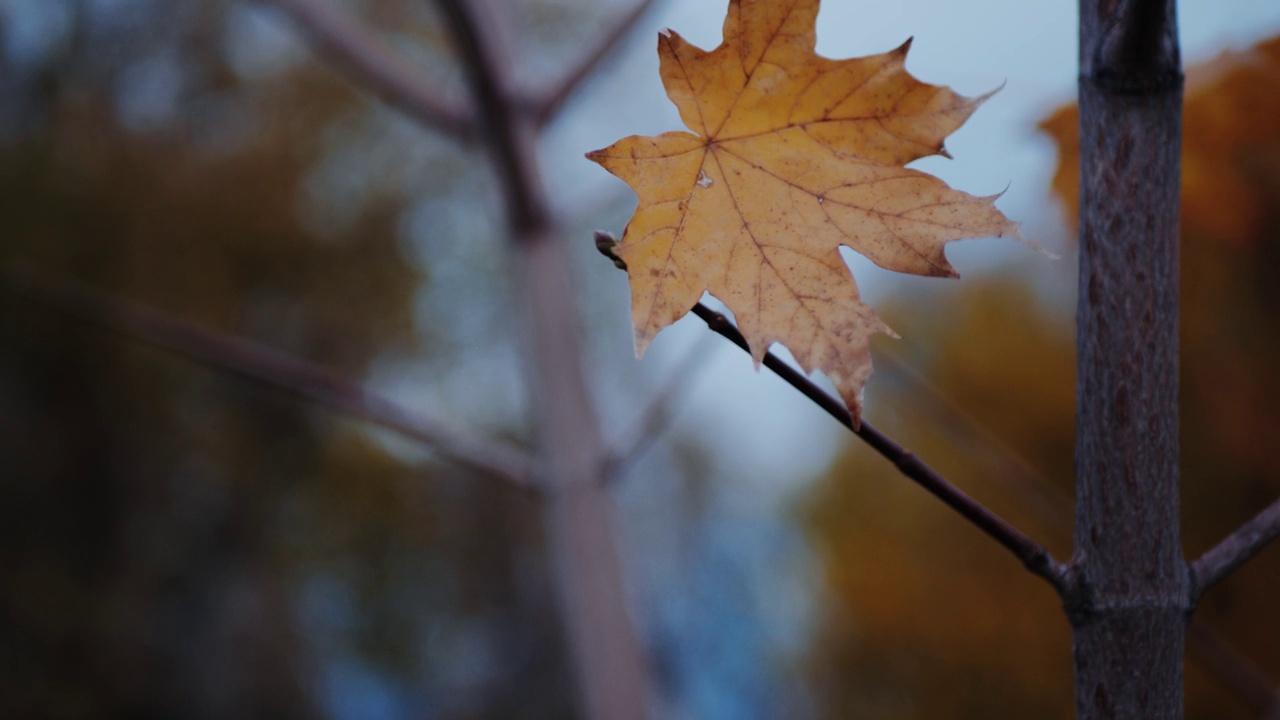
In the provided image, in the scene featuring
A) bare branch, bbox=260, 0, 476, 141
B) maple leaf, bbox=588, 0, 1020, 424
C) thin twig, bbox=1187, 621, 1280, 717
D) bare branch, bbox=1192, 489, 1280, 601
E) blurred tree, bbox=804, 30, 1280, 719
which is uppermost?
bare branch, bbox=260, 0, 476, 141

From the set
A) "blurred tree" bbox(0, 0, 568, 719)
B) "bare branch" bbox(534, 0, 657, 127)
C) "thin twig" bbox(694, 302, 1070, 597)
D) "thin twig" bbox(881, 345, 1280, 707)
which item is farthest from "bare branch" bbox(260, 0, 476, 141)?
"blurred tree" bbox(0, 0, 568, 719)

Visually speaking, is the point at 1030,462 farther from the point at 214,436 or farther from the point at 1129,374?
the point at 214,436

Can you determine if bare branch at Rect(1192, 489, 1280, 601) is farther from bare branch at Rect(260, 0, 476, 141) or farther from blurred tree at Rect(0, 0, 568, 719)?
blurred tree at Rect(0, 0, 568, 719)

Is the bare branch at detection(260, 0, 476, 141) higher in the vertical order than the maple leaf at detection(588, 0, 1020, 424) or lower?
higher

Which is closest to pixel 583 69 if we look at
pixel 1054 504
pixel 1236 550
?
pixel 1054 504

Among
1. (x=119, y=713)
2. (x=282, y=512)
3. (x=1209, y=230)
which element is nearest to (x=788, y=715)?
(x=282, y=512)

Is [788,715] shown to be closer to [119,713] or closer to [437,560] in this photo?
[437,560]
